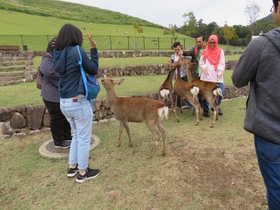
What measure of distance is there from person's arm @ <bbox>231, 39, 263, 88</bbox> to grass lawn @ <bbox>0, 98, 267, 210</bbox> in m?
1.73

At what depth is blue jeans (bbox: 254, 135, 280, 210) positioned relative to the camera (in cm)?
151

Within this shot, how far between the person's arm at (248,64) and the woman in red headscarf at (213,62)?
403 cm

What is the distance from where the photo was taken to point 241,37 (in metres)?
46.4

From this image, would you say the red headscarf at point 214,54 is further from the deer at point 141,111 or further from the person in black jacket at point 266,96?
the person in black jacket at point 266,96

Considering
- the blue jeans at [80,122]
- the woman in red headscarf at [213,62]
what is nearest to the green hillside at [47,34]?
the woman in red headscarf at [213,62]

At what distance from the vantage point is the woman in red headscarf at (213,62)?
5398 millimetres

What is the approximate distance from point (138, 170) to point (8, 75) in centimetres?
876

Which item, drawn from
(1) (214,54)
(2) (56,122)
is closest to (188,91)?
(1) (214,54)

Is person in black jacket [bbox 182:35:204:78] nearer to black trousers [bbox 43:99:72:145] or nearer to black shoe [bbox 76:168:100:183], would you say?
black trousers [bbox 43:99:72:145]

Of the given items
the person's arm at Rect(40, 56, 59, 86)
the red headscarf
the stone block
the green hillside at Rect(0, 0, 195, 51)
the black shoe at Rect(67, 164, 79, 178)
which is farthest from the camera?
the green hillside at Rect(0, 0, 195, 51)

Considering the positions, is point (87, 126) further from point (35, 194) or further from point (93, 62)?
point (35, 194)

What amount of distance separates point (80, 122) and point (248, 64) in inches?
83.7

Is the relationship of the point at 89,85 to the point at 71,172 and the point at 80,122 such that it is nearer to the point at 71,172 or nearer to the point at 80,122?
the point at 80,122

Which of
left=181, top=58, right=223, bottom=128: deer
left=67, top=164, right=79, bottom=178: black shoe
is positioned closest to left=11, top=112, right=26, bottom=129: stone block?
left=67, top=164, right=79, bottom=178: black shoe
